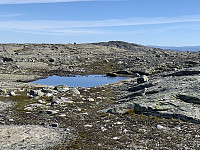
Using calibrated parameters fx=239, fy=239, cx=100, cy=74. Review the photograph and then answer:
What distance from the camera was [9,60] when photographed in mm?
102125

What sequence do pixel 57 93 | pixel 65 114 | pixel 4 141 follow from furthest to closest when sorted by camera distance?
pixel 57 93
pixel 65 114
pixel 4 141

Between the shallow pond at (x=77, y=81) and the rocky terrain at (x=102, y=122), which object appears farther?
the shallow pond at (x=77, y=81)

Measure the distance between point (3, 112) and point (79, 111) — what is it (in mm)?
8753

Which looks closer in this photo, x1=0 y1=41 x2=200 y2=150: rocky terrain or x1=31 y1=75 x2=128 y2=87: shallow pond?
x1=0 y1=41 x2=200 y2=150: rocky terrain

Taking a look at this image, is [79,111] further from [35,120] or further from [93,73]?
[93,73]

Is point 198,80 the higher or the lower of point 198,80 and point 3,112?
the higher

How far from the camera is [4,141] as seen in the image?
17.7m

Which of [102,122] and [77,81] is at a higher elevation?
[102,122]

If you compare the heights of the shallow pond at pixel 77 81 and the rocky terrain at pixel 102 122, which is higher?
the rocky terrain at pixel 102 122

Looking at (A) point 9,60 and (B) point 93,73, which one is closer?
(B) point 93,73

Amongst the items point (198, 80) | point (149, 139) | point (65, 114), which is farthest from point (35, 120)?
point (198, 80)

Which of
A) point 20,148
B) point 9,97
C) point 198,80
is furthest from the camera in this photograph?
point 9,97

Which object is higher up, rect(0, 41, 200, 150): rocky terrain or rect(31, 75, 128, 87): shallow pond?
rect(0, 41, 200, 150): rocky terrain

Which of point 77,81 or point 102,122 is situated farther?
point 77,81
